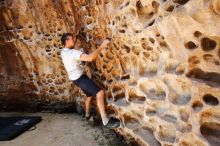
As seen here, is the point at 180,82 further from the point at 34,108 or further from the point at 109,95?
the point at 34,108

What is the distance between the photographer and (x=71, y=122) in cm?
590

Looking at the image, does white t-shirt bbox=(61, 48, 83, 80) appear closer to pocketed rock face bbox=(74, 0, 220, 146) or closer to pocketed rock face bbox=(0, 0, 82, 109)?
pocketed rock face bbox=(74, 0, 220, 146)

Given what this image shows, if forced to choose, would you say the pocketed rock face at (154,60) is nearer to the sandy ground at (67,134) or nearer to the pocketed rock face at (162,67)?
the pocketed rock face at (162,67)

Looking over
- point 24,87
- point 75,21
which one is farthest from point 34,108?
point 75,21

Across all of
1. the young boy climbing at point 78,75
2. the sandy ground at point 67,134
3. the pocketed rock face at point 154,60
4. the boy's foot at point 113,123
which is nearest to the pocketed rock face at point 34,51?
the pocketed rock face at point 154,60

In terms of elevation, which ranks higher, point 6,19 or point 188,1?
point 6,19

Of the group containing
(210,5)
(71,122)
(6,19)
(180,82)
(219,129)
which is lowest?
(71,122)

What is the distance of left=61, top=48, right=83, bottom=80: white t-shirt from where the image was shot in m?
4.47

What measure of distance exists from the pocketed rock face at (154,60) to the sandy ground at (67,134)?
42 centimetres

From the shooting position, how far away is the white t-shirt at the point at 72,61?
14.7 feet

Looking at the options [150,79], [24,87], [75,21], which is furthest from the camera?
[24,87]

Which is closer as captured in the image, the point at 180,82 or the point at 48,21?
the point at 180,82

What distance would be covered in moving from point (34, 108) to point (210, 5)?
16.1 feet

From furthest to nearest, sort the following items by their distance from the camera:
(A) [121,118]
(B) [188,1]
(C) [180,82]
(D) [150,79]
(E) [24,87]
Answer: (E) [24,87], (A) [121,118], (D) [150,79], (C) [180,82], (B) [188,1]
